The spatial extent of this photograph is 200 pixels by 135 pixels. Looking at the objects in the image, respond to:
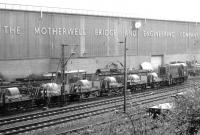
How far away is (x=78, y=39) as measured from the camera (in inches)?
2020

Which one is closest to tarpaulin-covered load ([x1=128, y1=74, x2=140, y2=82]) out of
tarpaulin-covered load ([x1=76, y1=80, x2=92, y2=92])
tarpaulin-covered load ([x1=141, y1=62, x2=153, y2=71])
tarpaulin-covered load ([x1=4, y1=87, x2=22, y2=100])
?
tarpaulin-covered load ([x1=76, y1=80, x2=92, y2=92])

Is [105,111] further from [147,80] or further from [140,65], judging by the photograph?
[140,65]

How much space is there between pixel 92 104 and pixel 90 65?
68.8 ft

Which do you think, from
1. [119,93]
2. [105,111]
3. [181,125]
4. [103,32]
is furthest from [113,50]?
[181,125]

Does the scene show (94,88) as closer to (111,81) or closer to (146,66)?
(111,81)

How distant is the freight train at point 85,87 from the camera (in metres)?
28.9

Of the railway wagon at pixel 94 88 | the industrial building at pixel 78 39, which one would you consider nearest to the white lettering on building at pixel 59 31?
the industrial building at pixel 78 39

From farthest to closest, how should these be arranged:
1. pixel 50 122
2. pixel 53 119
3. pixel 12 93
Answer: pixel 12 93
pixel 53 119
pixel 50 122

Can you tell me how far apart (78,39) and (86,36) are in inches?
69.7

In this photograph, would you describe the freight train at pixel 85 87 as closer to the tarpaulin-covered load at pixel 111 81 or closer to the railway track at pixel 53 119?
the tarpaulin-covered load at pixel 111 81

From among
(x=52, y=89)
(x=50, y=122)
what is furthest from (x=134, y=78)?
(x=50, y=122)

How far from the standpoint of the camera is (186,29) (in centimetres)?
7338

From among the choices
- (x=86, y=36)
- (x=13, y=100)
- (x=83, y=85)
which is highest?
(x=86, y=36)

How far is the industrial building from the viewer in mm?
43188
